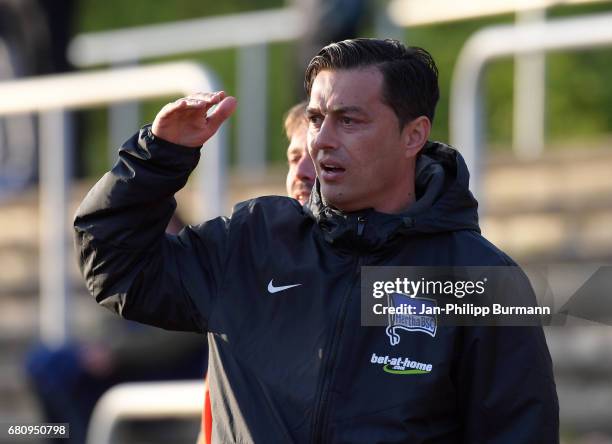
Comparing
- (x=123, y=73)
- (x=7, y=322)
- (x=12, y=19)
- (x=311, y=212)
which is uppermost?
(x=12, y=19)

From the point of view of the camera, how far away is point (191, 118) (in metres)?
3.38

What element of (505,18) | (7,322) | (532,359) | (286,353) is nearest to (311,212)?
(286,353)

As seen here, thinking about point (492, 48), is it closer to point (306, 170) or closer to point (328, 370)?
point (306, 170)

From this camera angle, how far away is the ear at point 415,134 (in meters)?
3.53

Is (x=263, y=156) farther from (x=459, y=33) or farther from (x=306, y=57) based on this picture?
(x=459, y=33)

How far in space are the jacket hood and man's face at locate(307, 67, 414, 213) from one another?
48 millimetres

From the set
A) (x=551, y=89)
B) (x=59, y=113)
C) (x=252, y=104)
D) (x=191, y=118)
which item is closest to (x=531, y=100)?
(x=252, y=104)

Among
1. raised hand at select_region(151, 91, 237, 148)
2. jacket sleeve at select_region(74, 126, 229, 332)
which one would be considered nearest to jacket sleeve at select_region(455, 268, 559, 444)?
jacket sleeve at select_region(74, 126, 229, 332)

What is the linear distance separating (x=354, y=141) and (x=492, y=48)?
2.47 meters

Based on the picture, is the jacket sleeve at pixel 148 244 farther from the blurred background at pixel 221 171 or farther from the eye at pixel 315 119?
the blurred background at pixel 221 171

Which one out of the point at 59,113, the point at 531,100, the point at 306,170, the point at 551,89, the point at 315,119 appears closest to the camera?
the point at 315,119

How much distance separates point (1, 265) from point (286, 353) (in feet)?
19.1

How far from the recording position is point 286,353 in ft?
10.8

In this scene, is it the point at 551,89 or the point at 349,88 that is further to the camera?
the point at 551,89
